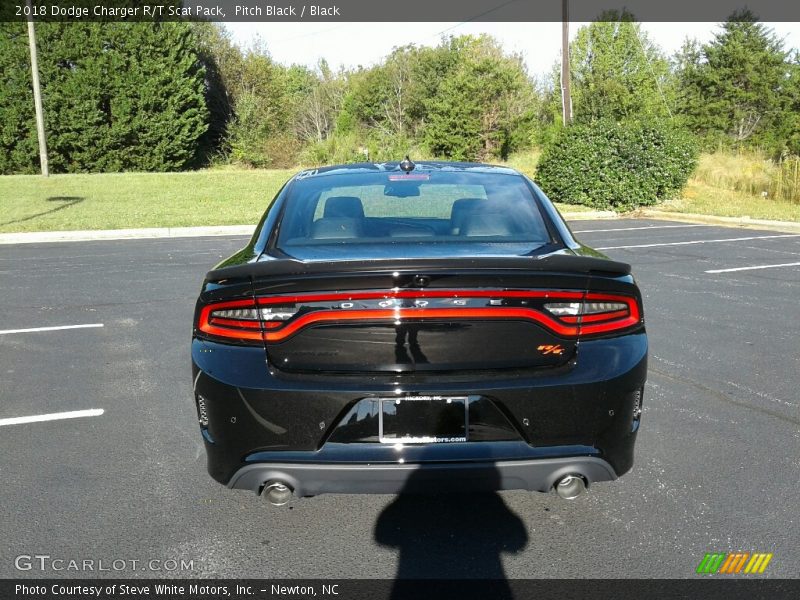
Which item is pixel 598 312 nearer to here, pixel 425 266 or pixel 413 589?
pixel 425 266

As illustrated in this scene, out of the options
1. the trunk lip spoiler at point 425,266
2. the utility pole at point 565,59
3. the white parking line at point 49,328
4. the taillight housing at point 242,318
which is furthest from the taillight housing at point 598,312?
the utility pole at point 565,59

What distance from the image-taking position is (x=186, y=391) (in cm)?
→ 503

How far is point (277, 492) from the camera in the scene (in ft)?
9.28

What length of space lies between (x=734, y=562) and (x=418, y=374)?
1428 millimetres

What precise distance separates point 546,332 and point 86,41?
35.5 metres

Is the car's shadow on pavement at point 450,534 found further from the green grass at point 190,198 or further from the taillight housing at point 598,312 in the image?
the green grass at point 190,198

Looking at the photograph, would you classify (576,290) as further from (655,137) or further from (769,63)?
(769,63)

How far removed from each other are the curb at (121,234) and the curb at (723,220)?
10.4 m

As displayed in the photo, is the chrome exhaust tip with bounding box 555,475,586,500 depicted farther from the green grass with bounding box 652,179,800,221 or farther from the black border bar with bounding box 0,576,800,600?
the green grass with bounding box 652,179,800,221

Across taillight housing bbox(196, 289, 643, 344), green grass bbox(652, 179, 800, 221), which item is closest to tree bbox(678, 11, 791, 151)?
green grass bbox(652, 179, 800, 221)

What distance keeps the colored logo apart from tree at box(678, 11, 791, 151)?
54313mm

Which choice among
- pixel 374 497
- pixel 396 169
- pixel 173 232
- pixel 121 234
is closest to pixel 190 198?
pixel 173 232

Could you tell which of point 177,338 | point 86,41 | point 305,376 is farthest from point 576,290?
point 86,41

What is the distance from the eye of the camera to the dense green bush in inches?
787
